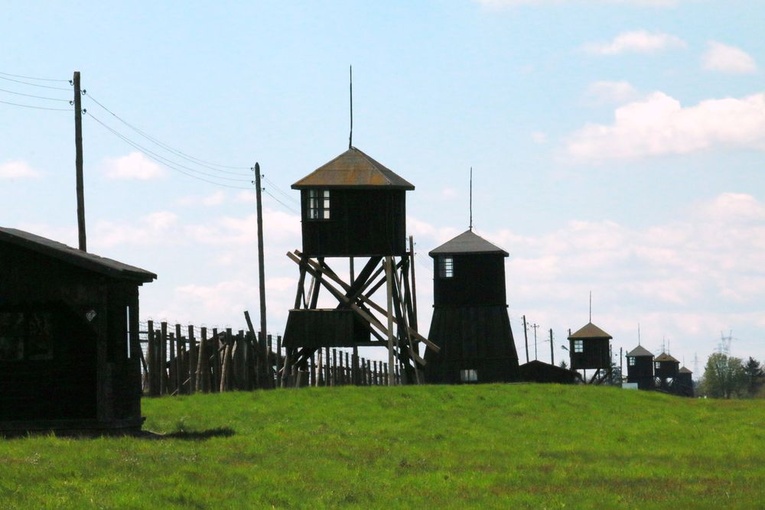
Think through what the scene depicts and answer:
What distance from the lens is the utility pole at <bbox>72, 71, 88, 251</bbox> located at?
134ft

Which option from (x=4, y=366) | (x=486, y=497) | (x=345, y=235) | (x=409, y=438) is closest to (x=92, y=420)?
(x=4, y=366)

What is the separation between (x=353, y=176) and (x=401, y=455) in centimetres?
2825

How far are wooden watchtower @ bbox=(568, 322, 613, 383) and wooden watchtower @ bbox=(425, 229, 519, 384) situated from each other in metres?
39.7

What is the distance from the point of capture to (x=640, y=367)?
137375 millimetres


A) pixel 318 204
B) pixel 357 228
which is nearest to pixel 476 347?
pixel 357 228

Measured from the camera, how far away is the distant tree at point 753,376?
166688 mm

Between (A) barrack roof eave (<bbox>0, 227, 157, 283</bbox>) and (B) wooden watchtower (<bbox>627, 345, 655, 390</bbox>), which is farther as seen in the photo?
(B) wooden watchtower (<bbox>627, 345, 655, 390</bbox>)

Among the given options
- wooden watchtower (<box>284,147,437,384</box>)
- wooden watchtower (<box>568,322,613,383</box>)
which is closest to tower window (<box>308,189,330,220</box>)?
wooden watchtower (<box>284,147,437,384</box>)

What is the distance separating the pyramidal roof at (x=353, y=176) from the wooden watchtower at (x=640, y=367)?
86.3 m

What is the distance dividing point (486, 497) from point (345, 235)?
33210 mm

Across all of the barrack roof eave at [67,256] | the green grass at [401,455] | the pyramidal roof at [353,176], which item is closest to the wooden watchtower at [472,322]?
the pyramidal roof at [353,176]

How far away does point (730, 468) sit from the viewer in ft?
88.2

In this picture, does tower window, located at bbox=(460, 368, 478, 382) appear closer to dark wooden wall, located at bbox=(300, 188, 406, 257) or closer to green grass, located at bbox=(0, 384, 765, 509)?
dark wooden wall, located at bbox=(300, 188, 406, 257)

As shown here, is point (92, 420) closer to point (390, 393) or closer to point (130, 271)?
point (130, 271)
